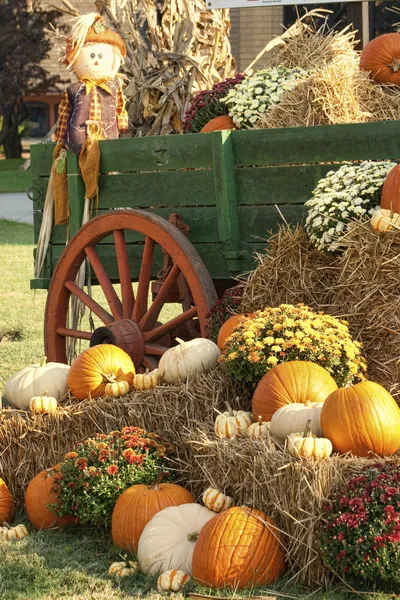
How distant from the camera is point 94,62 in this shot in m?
6.04

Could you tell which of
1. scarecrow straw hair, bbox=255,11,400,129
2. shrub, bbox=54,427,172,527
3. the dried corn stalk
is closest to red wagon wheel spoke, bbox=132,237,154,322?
scarecrow straw hair, bbox=255,11,400,129

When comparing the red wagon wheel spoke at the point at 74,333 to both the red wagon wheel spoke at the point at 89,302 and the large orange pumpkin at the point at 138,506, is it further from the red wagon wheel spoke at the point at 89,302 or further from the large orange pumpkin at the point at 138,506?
the large orange pumpkin at the point at 138,506

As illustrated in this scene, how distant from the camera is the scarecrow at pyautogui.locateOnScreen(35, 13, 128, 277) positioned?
5695mm

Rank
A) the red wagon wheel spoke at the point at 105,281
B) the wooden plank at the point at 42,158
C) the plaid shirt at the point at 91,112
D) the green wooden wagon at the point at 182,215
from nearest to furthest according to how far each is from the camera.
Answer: the green wooden wagon at the point at 182,215, the red wagon wheel spoke at the point at 105,281, the wooden plank at the point at 42,158, the plaid shirt at the point at 91,112

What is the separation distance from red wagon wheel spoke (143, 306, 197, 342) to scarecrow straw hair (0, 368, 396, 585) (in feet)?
2.06

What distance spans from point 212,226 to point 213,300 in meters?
0.47

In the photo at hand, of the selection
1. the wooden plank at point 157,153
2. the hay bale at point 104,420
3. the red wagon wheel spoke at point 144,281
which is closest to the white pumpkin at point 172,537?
the hay bale at point 104,420

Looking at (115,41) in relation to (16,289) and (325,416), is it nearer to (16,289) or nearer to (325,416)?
(325,416)

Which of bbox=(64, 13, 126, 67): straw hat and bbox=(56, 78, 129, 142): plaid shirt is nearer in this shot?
bbox=(56, 78, 129, 142): plaid shirt

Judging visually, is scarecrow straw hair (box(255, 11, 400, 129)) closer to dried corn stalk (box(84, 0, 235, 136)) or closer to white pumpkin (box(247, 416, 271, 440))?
white pumpkin (box(247, 416, 271, 440))

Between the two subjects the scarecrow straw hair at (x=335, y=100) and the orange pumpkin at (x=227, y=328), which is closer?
the orange pumpkin at (x=227, y=328)

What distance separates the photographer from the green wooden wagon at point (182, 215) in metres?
4.84

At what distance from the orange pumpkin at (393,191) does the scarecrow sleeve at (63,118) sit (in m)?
2.12

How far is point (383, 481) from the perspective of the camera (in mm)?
3322
